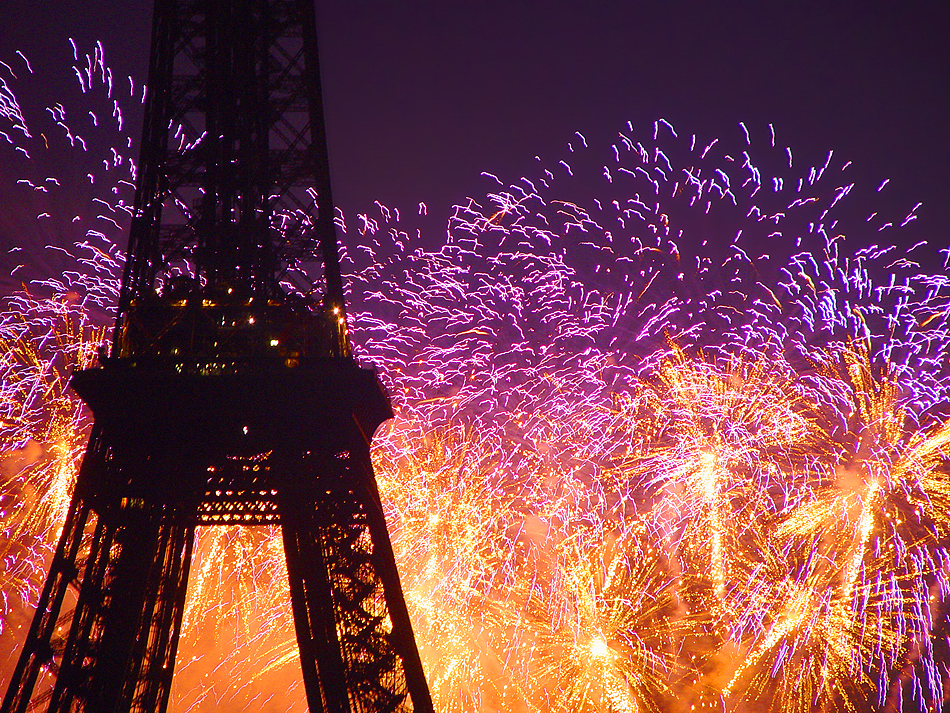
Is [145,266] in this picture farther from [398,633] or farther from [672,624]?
[672,624]

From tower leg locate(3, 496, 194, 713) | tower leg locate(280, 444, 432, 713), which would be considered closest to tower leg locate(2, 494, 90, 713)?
tower leg locate(3, 496, 194, 713)

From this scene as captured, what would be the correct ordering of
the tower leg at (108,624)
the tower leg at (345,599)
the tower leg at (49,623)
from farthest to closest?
the tower leg at (345,599)
the tower leg at (108,624)
the tower leg at (49,623)

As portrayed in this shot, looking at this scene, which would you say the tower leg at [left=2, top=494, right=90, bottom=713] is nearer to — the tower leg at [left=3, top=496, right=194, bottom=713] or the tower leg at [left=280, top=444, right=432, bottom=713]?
the tower leg at [left=3, top=496, right=194, bottom=713]

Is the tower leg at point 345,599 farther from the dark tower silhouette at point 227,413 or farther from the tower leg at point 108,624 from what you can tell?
the tower leg at point 108,624

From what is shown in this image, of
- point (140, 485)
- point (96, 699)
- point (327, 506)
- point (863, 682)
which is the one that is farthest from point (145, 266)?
point (863, 682)

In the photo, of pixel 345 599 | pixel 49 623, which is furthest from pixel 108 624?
pixel 345 599

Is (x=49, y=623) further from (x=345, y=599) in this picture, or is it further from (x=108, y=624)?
(x=345, y=599)

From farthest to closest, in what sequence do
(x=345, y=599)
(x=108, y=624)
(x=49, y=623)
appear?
(x=345, y=599)
(x=108, y=624)
(x=49, y=623)

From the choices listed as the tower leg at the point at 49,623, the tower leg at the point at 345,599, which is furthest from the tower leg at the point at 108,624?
the tower leg at the point at 345,599

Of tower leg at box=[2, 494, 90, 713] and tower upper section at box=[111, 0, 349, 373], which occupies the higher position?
tower upper section at box=[111, 0, 349, 373]
